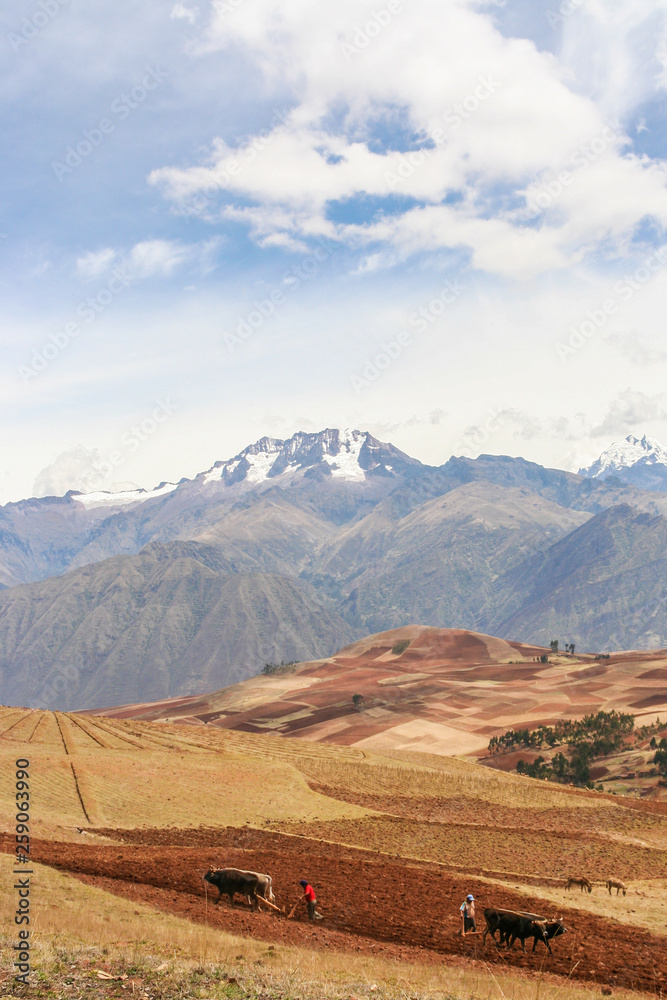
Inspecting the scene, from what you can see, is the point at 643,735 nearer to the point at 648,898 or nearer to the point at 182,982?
the point at 648,898

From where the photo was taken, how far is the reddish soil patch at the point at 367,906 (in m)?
21.7

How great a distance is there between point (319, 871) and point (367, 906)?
4.74m

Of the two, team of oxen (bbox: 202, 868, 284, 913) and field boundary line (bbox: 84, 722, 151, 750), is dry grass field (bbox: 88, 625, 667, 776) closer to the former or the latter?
field boundary line (bbox: 84, 722, 151, 750)

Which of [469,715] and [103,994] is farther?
[469,715]

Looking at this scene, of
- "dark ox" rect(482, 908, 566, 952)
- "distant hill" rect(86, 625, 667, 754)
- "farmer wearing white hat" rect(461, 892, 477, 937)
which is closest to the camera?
"dark ox" rect(482, 908, 566, 952)

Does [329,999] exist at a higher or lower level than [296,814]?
higher

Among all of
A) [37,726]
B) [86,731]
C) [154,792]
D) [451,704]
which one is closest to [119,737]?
[86,731]

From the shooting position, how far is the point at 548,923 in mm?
22469

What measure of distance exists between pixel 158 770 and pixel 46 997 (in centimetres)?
4288

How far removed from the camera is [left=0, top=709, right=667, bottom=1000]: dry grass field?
1794 cm

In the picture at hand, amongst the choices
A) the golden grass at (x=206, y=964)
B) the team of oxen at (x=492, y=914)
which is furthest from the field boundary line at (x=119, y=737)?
the golden grass at (x=206, y=964)

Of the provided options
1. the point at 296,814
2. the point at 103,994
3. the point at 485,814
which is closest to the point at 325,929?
the point at 103,994

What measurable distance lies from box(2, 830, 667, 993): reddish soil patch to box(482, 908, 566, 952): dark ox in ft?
1.55

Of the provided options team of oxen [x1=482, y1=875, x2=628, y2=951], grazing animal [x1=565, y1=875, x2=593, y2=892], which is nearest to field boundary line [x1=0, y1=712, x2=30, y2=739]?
grazing animal [x1=565, y1=875, x2=593, y2=892]
